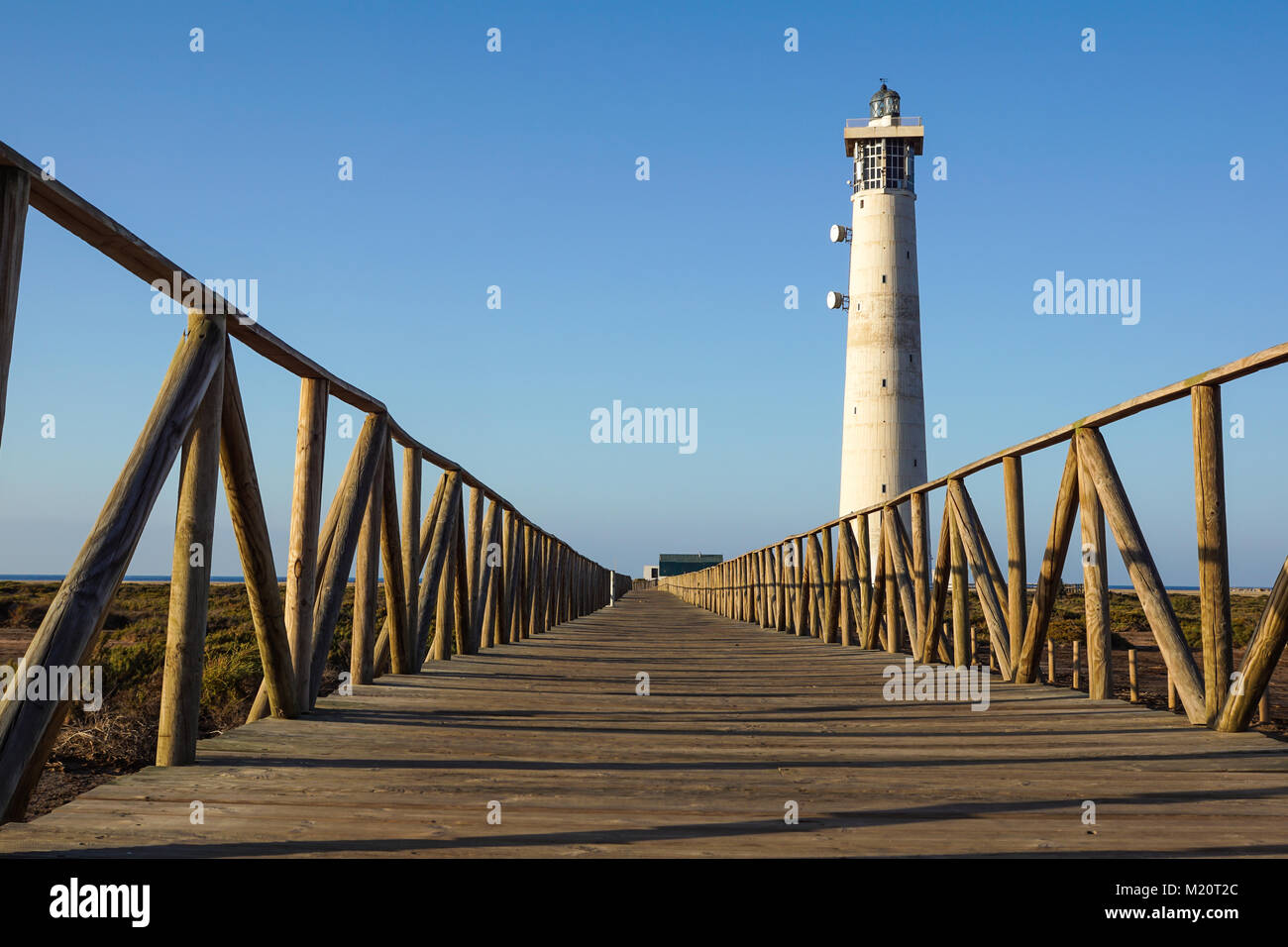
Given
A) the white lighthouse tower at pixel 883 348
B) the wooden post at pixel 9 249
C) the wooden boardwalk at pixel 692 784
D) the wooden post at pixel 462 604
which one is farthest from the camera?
the white lighthouse tower at pixel 883 348

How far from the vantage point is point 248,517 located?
4.18 m

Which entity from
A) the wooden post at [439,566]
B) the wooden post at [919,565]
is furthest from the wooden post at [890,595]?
the wooden post at [439,566]

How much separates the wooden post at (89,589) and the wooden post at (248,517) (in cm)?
57

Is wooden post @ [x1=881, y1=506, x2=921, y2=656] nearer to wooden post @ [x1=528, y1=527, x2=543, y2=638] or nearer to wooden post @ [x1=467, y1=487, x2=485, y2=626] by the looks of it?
wooden post @ [x1=467, y1=487, x2=485, y2=626]

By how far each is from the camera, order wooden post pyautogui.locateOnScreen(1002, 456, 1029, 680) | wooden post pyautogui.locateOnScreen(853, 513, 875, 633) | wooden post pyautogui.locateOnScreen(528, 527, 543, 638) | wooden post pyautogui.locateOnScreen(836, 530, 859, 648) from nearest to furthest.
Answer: wooden post pyautogui.locateOnScreen(1002, 456, 1029, 680) → wooden post pyautogui.locateOnScreen(853, 513, 875, 633) → wooden post pyautogui.locateOnScreen(836, 530, 859, 648) → wooden post pyautogui.locateOnScreen(528, 527, 543, 638)

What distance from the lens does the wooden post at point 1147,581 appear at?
15.8 feet

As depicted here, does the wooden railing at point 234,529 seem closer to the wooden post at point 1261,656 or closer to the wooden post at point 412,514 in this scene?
the wooden post at point 412,514

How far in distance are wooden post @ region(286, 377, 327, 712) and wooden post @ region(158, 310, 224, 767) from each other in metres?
1.22

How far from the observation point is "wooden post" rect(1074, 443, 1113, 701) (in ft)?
18.2

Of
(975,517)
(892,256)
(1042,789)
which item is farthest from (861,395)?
(1042,789)

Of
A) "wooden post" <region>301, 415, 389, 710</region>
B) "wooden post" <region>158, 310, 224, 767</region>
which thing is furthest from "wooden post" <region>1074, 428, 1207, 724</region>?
"wooden post" <region>158, 310, 224, 767</region>
